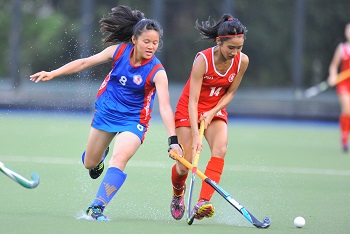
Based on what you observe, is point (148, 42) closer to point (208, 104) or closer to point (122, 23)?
point (122, 23)

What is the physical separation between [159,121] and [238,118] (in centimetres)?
211

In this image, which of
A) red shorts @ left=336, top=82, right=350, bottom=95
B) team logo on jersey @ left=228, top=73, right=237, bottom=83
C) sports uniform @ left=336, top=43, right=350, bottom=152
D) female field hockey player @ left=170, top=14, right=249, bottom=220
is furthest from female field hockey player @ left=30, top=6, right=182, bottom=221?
red shorts @ left=336, top=82, right=350, bottom=95

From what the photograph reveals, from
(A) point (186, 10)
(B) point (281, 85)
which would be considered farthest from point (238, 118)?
(A) point (186, 10)

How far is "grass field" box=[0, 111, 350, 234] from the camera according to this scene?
580cm

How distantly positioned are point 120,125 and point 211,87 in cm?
72

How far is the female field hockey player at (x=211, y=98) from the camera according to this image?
6.22m

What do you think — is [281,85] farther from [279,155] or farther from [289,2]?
[279,155]

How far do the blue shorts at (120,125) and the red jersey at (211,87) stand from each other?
452 mm

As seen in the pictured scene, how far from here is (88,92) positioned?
18594mm

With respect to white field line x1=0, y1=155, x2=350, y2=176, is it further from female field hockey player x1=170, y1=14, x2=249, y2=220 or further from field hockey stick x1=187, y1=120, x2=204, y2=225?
field hockey stick x1=187, y1=120, x2=204, y2=225

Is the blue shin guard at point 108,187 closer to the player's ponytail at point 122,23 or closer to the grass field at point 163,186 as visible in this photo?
the grass field at point 163,186

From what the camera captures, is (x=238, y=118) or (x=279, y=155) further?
(x=238, y=118)

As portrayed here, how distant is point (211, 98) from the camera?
6578 mm

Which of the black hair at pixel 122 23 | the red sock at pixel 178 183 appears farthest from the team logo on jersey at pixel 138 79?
the red sock at pixel 178 183
